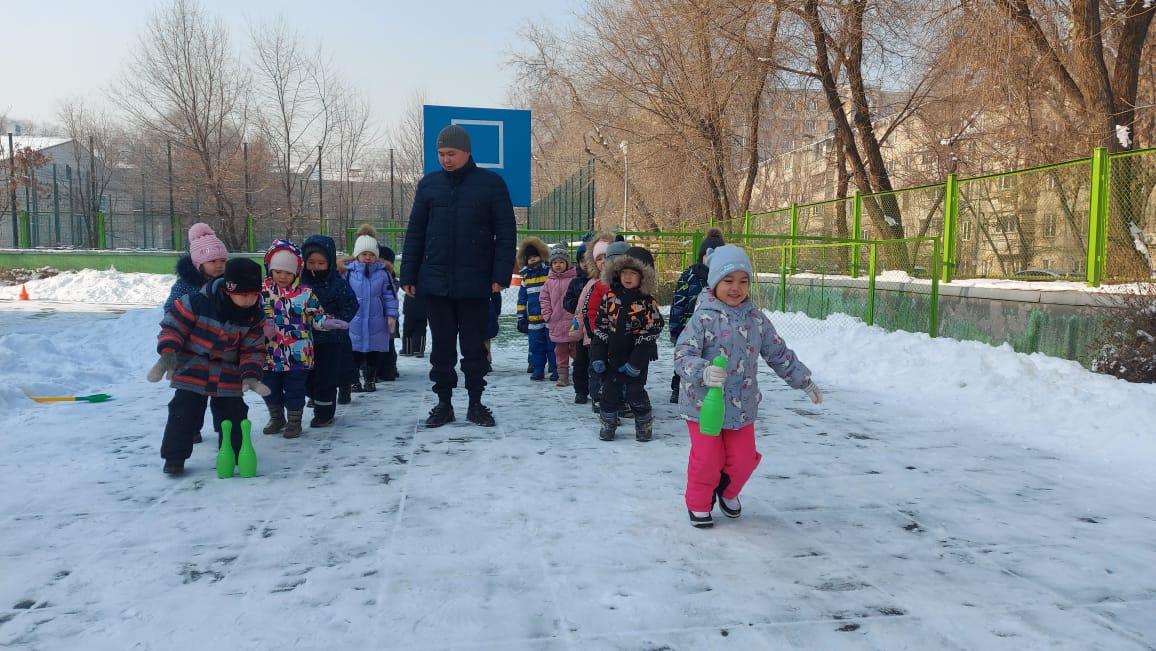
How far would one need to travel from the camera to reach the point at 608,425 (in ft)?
17.0

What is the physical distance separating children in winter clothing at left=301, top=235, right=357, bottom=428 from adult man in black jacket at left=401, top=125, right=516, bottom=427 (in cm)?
49

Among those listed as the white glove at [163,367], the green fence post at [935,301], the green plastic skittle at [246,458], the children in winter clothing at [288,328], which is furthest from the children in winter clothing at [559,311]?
the green fence post at [935,301]

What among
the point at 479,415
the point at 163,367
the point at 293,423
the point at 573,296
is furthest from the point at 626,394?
the point at 163,367

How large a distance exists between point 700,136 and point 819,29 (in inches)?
159

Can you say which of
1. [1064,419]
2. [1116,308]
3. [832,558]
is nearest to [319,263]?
[832,558]

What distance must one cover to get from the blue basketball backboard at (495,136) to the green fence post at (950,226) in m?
5.56

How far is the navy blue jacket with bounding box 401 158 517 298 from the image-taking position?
527cm

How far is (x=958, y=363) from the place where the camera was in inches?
289

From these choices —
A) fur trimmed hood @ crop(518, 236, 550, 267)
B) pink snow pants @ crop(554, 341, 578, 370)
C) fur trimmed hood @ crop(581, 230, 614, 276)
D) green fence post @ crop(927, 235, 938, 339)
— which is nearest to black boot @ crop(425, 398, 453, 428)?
fur trimmed hood @ crop(581, 230, 614, 276)

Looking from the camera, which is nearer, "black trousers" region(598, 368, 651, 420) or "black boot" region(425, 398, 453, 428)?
"black trousers" region(598, 368, 651, 420)

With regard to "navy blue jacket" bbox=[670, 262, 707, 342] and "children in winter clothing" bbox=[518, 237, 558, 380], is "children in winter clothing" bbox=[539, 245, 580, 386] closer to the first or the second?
"children in winter clothing" bbox=[518, 237, 558, 380]

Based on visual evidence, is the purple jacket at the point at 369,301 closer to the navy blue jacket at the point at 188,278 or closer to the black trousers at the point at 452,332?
the black trousers at the point at 452,332

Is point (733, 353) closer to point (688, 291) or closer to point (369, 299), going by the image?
point (688, 291)

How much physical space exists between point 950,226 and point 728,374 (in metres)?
7.93
